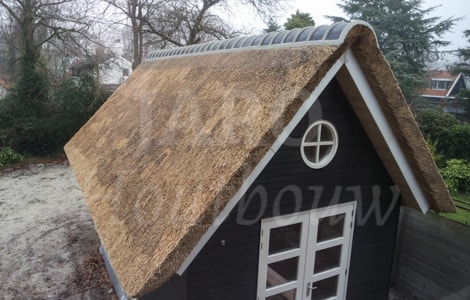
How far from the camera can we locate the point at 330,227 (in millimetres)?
4391

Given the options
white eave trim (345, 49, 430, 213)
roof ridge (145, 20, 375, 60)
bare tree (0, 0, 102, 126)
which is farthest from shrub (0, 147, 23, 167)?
white eave trim (345, 49, 430, 213)

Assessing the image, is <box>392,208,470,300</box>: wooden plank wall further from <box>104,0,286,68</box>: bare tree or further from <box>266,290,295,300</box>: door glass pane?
<box>104,0,286,68</box>: bare tree

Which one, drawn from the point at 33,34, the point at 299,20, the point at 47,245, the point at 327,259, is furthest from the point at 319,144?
the point at 33,34

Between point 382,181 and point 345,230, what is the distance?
33.0 inches

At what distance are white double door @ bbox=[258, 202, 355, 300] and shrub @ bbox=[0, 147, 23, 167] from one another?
14287mm

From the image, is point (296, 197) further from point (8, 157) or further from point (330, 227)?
point (8, 157)

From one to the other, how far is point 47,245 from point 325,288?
21.1ft

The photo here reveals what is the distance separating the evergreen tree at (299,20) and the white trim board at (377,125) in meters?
13.8

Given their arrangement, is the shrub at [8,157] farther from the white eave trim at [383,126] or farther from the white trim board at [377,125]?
the white eave trim at [383,126]

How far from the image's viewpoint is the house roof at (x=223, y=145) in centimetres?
285

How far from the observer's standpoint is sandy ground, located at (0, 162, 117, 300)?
617 cm

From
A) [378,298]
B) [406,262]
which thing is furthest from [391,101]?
[406,262]

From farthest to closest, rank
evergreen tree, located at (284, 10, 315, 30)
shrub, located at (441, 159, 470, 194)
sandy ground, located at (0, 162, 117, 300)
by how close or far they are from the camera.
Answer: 1. evergreen tree, located at (284, 10, 315, 30)
2. shrub, located at (441, 159, 470, 194)
3. sandy ground, located at (0, 162, 117, 300)

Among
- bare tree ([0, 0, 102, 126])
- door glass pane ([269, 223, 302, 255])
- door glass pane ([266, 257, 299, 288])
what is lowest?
door glass pane ([266, 257, 299, 288])
